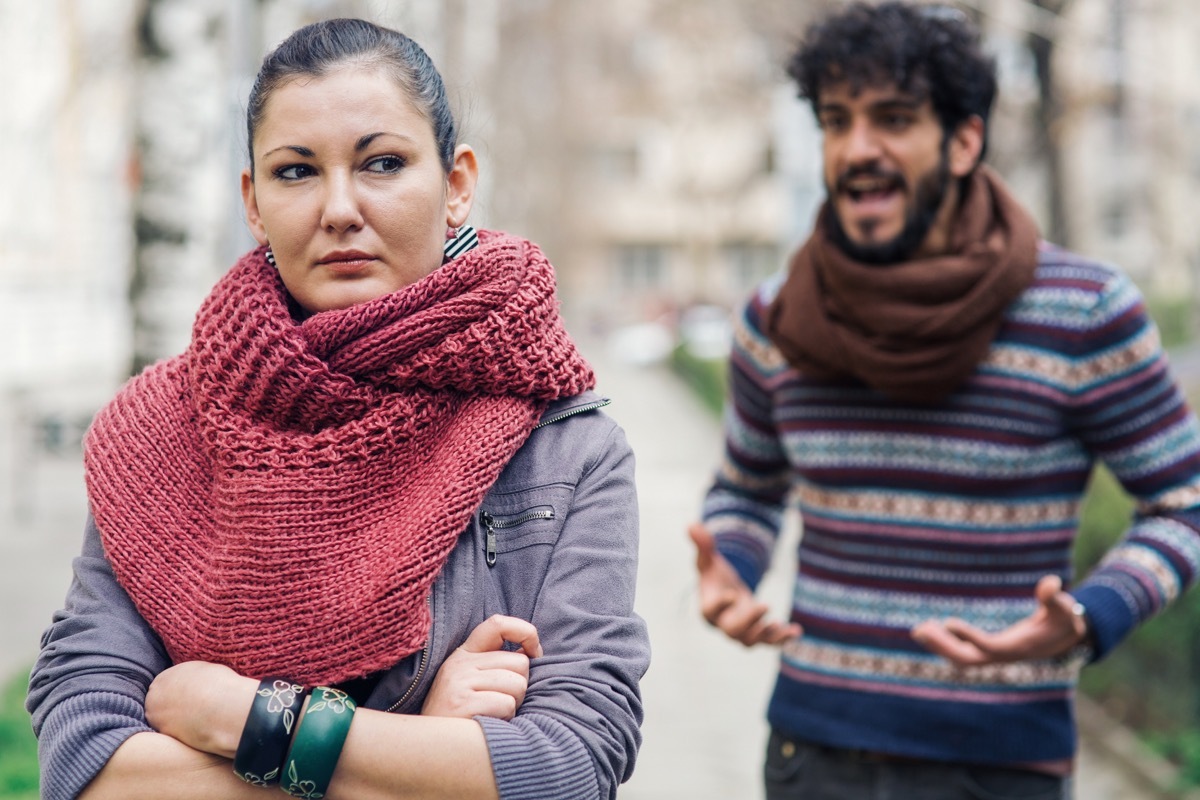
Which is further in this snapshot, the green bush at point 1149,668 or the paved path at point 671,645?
the paved path at point 671,645

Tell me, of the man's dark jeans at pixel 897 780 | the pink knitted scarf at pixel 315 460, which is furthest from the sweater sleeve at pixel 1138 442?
the pink knitted scarf at pixel 315 460

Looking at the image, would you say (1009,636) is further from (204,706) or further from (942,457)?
(204,706)

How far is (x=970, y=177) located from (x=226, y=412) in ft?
5.53

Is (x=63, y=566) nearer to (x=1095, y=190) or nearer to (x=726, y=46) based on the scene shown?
(x=726, y=46)

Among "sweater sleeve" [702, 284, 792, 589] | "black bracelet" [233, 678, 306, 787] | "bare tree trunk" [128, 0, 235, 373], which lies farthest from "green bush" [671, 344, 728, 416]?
"black bracelet" [233, 678, 306, 787]

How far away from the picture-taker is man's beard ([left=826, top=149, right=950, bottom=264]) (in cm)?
287

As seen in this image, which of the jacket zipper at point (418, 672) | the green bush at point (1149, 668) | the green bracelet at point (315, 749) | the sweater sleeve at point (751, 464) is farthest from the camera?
the green bush at point (1149, 668)

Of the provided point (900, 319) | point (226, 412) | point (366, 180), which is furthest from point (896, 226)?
point (226, 412)

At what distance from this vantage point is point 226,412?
72.6 inches

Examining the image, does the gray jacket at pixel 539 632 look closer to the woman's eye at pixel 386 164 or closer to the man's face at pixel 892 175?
the woman's eye at pixel 386 164

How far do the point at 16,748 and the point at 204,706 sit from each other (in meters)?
3.89

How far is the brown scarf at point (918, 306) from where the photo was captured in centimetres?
275

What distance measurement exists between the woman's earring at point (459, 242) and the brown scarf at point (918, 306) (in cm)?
103

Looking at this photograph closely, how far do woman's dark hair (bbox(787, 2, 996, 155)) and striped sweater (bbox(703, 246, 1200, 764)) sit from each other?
34 cm
